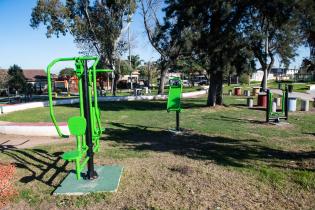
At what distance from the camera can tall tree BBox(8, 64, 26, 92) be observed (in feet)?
142

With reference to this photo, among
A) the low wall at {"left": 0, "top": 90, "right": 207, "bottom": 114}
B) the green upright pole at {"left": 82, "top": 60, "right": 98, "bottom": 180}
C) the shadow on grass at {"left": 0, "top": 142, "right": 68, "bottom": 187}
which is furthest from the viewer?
the low wall at {"left": 0, "top": 90, "right": 207, "bottom": 114}

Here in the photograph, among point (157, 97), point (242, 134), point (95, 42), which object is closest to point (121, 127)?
point (242, 134)

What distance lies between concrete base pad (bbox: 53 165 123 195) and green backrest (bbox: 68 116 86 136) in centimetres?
96

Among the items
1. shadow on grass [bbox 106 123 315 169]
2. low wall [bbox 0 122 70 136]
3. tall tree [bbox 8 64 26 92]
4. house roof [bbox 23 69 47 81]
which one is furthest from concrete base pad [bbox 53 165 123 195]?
house roof [bbox 23 69 47 81]

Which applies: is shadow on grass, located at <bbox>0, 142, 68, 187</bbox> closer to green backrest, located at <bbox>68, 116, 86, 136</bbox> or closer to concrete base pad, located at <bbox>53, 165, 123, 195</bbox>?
concrete base pad, located at <bbox>53, 165, 123, 195</bbox>

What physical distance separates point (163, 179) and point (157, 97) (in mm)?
21338

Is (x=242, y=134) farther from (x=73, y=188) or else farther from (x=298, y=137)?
(x=73, y=188)

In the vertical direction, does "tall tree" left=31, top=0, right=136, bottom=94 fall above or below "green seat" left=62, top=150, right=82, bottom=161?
above

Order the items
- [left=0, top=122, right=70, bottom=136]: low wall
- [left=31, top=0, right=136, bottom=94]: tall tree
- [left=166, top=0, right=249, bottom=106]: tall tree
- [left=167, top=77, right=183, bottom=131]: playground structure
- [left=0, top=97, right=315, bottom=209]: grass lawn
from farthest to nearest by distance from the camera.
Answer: [left=31, top=0, right=136, bottom=94]: tall tree < [left=166, top=0, right=249, bottom=106]: tall tree < [left=167, top=77, right=183, bottom=131]: playground structure < [left=0, top=122, right=70, bottom=136]: low wall < [left=0, top=97, right=315, bottom=209]: grass lawn

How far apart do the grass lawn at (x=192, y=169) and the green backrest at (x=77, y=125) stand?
1082mm

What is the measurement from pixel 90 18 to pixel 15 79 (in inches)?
752

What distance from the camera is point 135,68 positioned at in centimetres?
7181

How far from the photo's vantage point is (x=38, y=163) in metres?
7.28

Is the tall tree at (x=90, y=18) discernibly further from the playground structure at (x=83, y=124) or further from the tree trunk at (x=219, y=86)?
the playground structure at (x=83, y=124)
